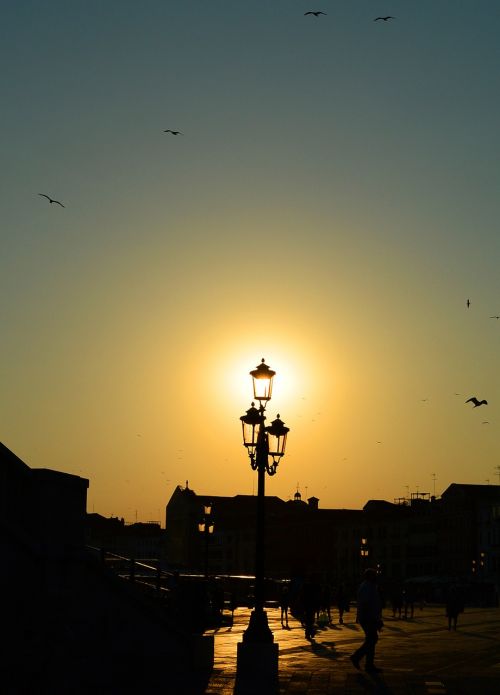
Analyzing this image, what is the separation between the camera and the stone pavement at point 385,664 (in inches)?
704

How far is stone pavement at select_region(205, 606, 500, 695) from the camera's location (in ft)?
58.7

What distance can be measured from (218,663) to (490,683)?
6215 millimetres

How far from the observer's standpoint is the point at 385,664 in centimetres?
2277

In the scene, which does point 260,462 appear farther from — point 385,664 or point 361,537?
point 361,537

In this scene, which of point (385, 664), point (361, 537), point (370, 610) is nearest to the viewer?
point (370, 610)

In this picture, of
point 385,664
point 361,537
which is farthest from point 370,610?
point 361,537

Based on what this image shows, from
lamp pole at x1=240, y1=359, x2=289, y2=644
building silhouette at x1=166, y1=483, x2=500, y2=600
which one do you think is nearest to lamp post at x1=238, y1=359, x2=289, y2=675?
lamp pole at x1=240, y1=359, x2=289, y2=644

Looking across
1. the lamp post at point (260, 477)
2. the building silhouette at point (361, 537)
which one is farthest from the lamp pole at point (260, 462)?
the building silhouette at point (361, 537)

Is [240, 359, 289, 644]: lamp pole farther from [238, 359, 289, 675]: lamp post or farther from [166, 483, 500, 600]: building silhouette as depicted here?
→ [166, 483, 500, 600]: building silhouette

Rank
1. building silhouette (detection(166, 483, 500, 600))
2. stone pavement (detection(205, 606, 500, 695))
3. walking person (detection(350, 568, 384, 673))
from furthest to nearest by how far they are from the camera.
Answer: building silhouette (detection(166, 483, 500, 600)) < walking person (detection(350, 568, 384, 673)) < stone pavement (detection(205, 606, 500, 695))

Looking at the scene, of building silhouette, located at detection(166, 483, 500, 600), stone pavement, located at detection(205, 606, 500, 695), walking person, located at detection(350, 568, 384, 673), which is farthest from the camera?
building silhouette, located at detection(166, 483, 500, 600)

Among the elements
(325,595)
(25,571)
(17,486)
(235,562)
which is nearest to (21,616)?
(25,571)

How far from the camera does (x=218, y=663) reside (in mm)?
23031

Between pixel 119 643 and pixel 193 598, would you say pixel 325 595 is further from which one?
pixel 119 643
